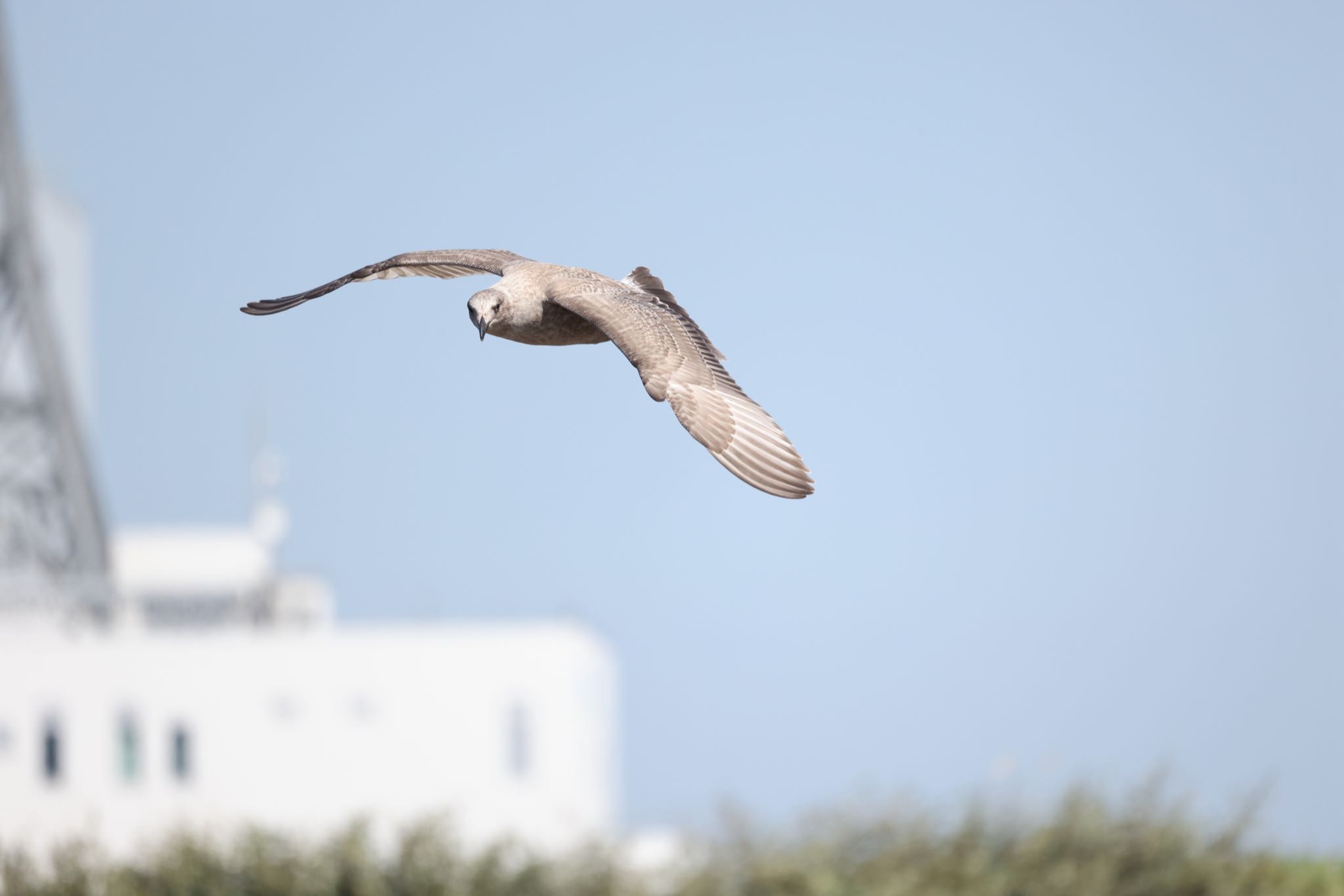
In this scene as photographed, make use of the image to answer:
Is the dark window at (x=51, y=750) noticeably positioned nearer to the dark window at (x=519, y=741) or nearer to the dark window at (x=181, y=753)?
the dark window at (x=181, y=753)

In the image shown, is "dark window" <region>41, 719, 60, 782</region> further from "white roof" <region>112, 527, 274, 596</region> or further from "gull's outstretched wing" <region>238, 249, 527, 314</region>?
"gull's outstretched wing" <region>238, 249, 527, 314</region>

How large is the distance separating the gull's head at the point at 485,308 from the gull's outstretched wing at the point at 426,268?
454mm

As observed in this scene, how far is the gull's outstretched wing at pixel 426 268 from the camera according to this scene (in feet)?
15.9

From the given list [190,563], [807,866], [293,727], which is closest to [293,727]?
[293,727]

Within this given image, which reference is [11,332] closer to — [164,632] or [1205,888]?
[164,632]

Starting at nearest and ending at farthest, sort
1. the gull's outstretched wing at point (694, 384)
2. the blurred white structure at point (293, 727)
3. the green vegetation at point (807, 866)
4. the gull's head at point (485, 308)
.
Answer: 1. the gull's outstretched wing at point (694, 384)
2. the gull's head at point (485, 308)
3. the green vegetation at point (807, 866)
4. the blurred white structure at point (293, 727)

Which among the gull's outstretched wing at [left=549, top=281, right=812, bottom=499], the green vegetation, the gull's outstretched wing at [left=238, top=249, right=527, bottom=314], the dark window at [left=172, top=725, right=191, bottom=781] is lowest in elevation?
the dark window at [left=172, top=725, right=191, bottom=781]

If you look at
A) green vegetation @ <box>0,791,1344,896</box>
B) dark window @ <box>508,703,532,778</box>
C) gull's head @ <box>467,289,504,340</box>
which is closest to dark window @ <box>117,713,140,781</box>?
dark window @ <box>508,703,532,778</box>

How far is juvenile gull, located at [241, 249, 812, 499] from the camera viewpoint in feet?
12.5

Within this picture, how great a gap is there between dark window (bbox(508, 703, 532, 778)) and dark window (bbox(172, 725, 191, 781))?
5.76 m

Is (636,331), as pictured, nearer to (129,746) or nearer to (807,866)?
(807,866)

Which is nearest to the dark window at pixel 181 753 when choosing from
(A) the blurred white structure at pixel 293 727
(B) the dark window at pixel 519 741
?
(A) the blurred white structure at pixel 293 727

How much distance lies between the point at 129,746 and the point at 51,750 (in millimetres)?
1352

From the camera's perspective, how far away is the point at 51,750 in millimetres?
34781
